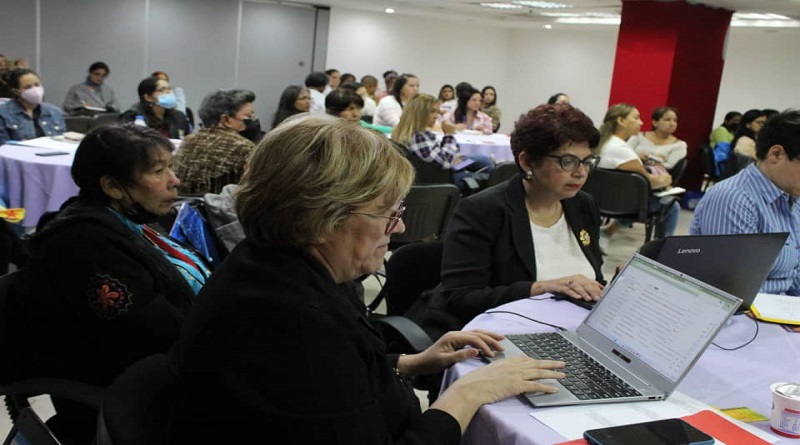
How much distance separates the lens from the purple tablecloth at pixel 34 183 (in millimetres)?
4199

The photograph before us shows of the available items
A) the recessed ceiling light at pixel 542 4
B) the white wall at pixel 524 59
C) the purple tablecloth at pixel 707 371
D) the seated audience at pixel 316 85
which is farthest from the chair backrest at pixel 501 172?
the white wall at pixel 524 59

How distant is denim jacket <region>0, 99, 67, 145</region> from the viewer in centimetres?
527

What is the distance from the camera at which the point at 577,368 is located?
1526mm

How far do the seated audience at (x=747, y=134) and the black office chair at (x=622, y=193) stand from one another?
2.96 m

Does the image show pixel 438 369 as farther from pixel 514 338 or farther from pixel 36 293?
pixel 36 293

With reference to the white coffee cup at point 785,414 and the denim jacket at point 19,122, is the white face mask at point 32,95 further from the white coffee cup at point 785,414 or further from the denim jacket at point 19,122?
the white coffee cup at point 785,414

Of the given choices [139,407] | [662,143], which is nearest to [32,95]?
[139,407]

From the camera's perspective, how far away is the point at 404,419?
4.18 feet

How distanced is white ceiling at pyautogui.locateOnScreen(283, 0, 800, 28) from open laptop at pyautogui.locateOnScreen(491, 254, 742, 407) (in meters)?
7.82

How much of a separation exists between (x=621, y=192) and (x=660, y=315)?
4050 millimetres

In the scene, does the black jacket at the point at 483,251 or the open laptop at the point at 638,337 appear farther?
the black jacket at the point at 483,251

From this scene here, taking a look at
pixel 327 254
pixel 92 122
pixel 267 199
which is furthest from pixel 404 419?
pixel 92 122

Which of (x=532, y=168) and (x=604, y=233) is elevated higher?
(x=532, y=168)

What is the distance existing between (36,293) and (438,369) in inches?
38.1
